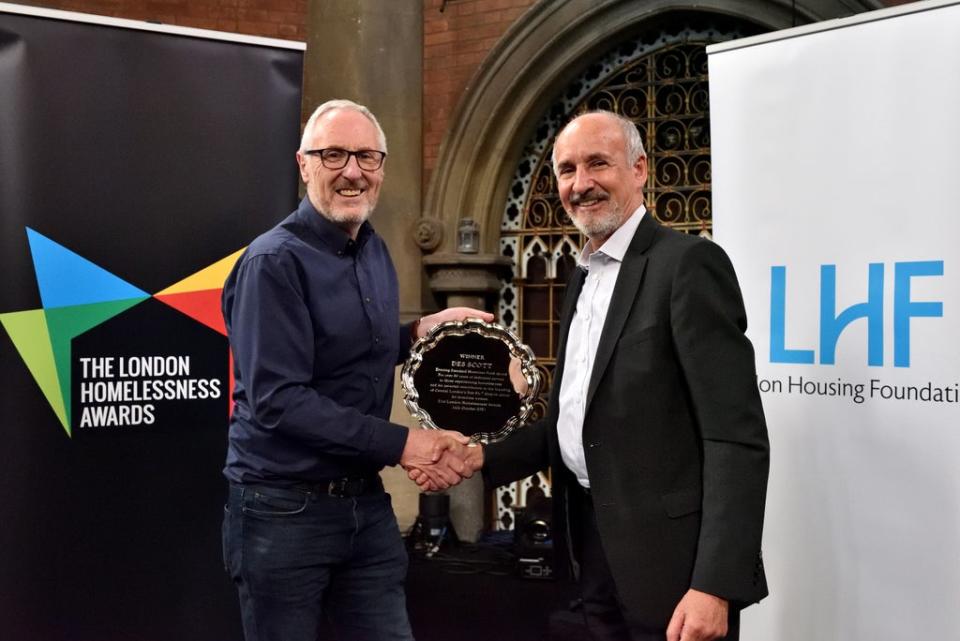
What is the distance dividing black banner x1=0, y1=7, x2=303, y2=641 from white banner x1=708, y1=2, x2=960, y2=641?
151 cm

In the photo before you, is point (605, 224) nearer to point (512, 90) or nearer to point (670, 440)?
point (670, 440)

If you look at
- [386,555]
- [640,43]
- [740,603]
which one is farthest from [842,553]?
[640,43]

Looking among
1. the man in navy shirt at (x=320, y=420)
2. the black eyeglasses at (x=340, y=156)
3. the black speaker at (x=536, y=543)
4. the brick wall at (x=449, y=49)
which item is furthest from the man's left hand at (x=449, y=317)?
the brick wall at (x=449, y=49)

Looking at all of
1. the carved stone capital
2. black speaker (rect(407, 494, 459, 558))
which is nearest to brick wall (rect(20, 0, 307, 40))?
the carved stone capital

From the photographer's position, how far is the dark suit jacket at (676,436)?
67.9 inches

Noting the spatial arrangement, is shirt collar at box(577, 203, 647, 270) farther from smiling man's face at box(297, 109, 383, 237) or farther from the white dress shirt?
smiling man's face at box(297, 109, 383, 237)

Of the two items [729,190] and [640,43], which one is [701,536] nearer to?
[729,190]

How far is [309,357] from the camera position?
6.67ft

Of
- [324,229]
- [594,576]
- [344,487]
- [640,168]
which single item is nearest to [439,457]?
[344,487]

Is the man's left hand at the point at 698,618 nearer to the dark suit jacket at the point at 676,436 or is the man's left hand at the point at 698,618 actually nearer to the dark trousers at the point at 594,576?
the dark suit jacket at the point at 676,436

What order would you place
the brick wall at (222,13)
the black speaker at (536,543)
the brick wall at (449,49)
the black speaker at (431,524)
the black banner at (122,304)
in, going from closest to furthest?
the black banner at (122,304), the black speaker at (536,543), the black speaker at (431,524), the brick wall at (449,49), the brick wall at (222,13)

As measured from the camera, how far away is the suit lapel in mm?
1835

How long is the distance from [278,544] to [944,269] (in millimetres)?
1665

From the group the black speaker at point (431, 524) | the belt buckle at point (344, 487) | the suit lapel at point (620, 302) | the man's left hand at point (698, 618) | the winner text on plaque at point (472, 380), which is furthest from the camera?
the black speaker at point (431, 524)
